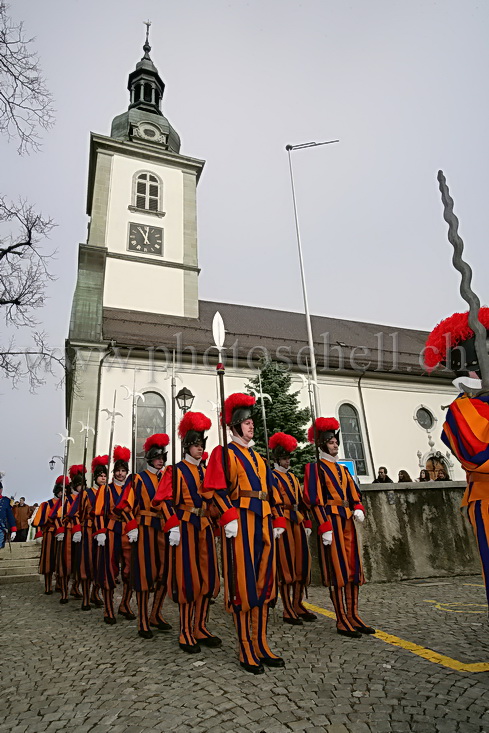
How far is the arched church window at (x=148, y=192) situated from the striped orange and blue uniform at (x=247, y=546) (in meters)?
23.0

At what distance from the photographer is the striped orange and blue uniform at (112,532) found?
5992mm

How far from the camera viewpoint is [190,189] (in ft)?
86.1

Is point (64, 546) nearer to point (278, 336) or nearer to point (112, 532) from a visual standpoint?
point (112, 532)

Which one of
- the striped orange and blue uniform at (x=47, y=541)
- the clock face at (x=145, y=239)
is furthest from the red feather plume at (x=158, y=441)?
the clock face at (x=145, y=239)

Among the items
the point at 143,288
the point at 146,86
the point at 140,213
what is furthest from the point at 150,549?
the point at 146,86

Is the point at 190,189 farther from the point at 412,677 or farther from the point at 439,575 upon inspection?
the point at 412,677

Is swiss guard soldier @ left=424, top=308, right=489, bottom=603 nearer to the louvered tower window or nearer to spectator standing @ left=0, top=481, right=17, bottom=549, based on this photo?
spectator standing @ left=0, top=481, right=17, bottom=549

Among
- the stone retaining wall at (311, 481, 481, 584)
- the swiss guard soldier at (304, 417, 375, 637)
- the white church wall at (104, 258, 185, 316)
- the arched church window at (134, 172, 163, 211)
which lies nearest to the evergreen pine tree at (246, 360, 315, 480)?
the stone retaining wall at (311, 481, 481, 584)

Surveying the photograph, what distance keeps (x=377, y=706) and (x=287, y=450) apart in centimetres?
351

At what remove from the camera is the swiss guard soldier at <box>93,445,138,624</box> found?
5867 millimetres

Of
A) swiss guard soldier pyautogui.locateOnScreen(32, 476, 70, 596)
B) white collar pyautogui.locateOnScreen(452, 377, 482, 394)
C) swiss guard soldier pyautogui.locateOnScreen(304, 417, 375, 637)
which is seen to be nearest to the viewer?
white collar pyautogui.locateOnScreen(452, 377, 482, 394)

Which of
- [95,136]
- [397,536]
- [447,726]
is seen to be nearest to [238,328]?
[95,136]

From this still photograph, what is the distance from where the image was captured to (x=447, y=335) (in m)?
3.40

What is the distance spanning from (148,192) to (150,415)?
45.4ft
